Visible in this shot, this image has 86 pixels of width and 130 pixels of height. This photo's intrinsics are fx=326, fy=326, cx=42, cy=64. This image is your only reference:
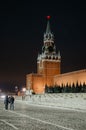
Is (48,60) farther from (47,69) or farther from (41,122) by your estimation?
(41,122)

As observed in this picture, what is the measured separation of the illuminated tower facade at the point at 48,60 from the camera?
7644 cm

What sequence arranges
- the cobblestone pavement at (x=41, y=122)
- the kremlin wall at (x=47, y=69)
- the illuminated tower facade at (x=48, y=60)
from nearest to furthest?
1. the cobblestone pavement at (x=41, y=122)
2. the kremlin wall at (x=47, y=69)
3. the illuminated tower facade at (x=48, y=60)

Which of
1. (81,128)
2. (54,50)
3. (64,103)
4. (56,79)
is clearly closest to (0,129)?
(81,128)

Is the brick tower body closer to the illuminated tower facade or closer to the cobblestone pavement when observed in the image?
the illuminated tower facade

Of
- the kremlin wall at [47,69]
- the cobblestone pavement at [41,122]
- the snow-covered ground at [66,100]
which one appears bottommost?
the cobblestone pavement at [41,122]

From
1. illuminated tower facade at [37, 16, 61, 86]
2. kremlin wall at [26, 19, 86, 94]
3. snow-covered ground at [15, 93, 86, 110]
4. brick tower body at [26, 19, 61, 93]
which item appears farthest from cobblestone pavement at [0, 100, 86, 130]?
illuminated tower facade at [37, 16, 61, 86]

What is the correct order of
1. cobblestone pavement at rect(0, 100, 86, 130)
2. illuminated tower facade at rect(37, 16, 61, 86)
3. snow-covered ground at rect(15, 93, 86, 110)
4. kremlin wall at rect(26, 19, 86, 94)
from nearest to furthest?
cobblestone pavement at rect(0, 100, 86, 130) < snow-covered ground at rect(15, 93, 86, 110) < kremlin wall at rect(26, 19, 86, 94) < illuminated tower facade at rect(37, 16, 61, 86)

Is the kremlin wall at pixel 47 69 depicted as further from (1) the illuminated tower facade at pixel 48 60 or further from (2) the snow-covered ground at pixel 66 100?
(2) the snow-covered ground at pixel 66 100

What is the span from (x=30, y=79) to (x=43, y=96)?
105 feet

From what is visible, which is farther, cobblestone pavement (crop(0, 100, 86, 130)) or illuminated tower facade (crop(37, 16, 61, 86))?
illuminated tower facade (crop(37, 16, 61, 86))

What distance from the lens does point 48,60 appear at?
254 ft

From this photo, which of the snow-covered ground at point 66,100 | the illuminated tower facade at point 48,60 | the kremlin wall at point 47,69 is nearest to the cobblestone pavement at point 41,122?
the snow-covered ground at point 66,100

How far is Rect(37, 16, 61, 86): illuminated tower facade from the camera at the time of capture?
76.4m

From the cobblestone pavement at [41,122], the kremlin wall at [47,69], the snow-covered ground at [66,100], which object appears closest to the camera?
the cobblestone pavement at [41,122]
